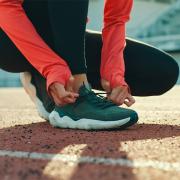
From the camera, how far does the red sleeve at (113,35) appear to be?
2.67 meters

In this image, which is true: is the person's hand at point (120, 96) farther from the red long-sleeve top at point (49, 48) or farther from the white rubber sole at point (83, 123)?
the white rubber sole at point (83, 123)

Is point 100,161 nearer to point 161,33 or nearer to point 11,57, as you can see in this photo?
point 11,57

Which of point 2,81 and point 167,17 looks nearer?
point 2,81

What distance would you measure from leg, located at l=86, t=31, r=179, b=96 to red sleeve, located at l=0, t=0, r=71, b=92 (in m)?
0.59

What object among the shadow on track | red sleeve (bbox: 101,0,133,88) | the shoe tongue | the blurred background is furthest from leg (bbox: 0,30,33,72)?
the blurred background

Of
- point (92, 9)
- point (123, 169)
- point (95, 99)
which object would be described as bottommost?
point (92, 9)

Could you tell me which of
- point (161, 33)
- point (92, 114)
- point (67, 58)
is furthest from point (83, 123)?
point (161, 33)

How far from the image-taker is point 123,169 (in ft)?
5.08

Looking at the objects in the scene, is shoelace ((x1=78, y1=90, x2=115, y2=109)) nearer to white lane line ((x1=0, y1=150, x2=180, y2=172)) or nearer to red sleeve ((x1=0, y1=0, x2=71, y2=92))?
red sleeve ((x1=0, y1=0, x2=71, y2=92))

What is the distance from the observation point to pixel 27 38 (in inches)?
98.3

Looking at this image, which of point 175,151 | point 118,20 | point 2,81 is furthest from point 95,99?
point 2,81

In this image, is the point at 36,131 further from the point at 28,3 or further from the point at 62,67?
the point at 28,3

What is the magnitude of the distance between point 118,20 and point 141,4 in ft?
114

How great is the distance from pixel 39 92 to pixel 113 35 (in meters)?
0.54
